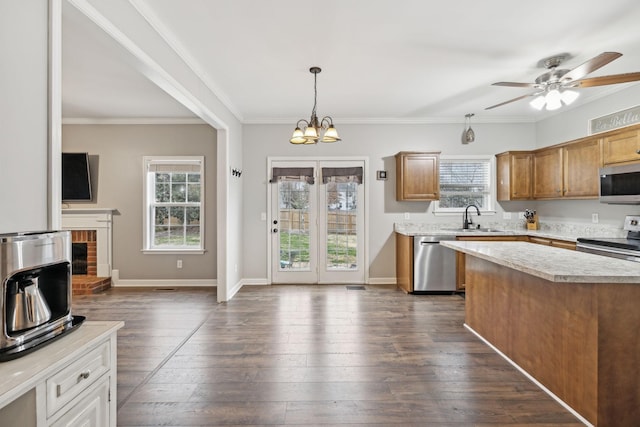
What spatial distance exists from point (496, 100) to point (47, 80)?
4.81 meters

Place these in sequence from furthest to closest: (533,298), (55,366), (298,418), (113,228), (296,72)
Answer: (113,228) → (296,72) → (533,298) → (298,418) → (55,366)

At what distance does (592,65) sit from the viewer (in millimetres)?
2527

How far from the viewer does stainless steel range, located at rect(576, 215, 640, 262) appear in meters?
3.22

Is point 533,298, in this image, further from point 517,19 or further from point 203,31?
point 203,31

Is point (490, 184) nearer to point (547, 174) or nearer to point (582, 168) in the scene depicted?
point (547, 174)

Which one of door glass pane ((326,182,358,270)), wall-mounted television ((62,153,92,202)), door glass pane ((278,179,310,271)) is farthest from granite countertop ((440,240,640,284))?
wall-mounted television ((62,153,92,202))

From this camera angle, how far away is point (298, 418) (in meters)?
2.01

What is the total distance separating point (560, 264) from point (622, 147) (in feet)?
8.39

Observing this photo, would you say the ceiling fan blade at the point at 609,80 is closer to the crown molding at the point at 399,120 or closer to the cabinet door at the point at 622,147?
the cabinet door at the point at 622,147

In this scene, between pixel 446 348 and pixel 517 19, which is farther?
pixel 446 348

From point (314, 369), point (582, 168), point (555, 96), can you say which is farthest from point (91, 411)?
point (582, 168)

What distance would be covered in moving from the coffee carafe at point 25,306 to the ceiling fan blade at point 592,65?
11.1 feet

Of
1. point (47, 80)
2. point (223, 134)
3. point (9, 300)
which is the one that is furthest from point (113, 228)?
point (9, 300)

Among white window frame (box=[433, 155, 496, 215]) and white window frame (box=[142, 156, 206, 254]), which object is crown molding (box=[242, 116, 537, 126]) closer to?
white window frame (box=[433, 155, 496, 215])
